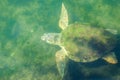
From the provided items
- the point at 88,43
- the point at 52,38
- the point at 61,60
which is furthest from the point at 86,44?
the point at 52,38

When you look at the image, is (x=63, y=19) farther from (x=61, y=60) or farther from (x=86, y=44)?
(x=86, y=44)

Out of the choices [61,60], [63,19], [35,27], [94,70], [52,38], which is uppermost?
[63,19]

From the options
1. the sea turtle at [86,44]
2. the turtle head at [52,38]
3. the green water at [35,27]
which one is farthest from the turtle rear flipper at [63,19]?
the sea turtle at [86,44]

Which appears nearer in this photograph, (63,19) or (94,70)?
(94,70)

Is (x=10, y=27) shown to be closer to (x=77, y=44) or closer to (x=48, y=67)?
(x=48, y=67)

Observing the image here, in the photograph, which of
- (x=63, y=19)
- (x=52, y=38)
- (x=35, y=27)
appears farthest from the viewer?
(x=35, y=27)

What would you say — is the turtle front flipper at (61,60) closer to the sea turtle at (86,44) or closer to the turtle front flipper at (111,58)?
the sea turtle at (86,44)
